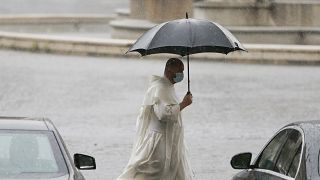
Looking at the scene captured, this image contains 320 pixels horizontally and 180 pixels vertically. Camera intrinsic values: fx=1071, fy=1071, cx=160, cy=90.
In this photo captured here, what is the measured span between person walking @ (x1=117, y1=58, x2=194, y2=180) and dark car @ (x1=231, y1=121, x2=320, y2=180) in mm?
1211

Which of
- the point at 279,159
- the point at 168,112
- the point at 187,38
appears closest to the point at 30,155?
the point at 279,159

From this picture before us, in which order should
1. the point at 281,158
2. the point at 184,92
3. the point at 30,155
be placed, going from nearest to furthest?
1. the point at 281,158
2. the point at 30,155
3. the point at 184,92

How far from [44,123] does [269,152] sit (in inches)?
66.8

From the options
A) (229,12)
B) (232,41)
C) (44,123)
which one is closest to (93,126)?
(232,41)

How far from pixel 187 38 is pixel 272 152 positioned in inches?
78.7

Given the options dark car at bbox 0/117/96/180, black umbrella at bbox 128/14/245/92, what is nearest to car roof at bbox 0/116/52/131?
dark car at bbox 0/117/96/180

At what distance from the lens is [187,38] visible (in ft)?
31.2

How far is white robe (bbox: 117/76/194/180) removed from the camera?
945cm

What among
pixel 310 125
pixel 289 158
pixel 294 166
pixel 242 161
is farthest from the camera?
pixel 242 161

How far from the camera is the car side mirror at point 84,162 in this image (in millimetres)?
8039

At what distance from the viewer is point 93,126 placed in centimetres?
1620

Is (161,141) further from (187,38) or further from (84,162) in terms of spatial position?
(84,162)

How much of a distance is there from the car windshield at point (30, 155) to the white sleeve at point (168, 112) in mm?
1737

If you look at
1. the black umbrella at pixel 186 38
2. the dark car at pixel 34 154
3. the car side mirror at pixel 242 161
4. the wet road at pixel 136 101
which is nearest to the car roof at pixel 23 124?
the dark car at pixel 34 154
